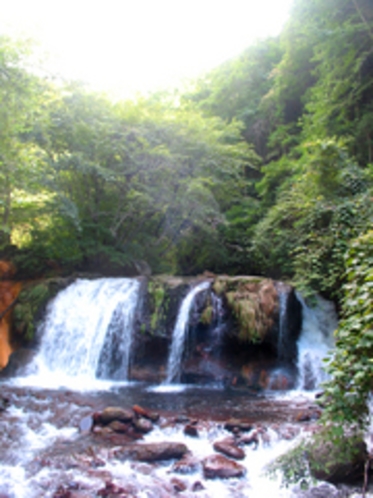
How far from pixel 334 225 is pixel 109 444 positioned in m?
6.45

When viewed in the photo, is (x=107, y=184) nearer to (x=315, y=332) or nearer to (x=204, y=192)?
(x=204, y=192)

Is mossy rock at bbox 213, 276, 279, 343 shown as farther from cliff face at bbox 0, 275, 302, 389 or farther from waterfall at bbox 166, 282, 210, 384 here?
waterfall at bbox 166, 282, 210, 384

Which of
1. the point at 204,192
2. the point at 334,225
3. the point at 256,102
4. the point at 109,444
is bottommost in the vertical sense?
the point at 109,444

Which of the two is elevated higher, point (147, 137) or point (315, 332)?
point (147, 137)

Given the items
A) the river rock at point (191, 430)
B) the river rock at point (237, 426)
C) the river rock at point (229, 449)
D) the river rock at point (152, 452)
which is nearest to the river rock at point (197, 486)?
the river rock at point (152, 452)

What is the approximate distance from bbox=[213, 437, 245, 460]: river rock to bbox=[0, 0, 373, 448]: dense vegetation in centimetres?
465

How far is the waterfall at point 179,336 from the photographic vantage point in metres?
9.72

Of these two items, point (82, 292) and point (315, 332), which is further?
point (82, 292)

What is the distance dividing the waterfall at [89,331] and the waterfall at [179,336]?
124 centimetres

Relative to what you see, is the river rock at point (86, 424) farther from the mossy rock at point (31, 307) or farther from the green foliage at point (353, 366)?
the mossy rock at point (31, 307)

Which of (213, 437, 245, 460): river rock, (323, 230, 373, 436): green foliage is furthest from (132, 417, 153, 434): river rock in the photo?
(323, 230, 373, 436): green foliage

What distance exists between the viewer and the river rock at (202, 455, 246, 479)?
455cm

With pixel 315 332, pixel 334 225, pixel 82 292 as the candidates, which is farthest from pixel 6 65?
pixel 315 332

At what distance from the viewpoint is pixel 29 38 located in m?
7.88
